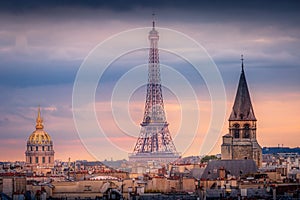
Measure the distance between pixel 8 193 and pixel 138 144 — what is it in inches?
3485

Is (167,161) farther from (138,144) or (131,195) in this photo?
(131,195)

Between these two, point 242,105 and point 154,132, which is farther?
point 154,132

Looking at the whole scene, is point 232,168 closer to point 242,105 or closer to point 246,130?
point 246,130

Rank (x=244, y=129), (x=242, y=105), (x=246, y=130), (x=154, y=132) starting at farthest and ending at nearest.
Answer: (x=154, y=132)
(x=242, y=105)
(x=246, y=130)
(x=244, y=129)

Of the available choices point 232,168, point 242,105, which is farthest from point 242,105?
point 232,168

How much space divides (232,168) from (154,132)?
203ft

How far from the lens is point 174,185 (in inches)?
3681

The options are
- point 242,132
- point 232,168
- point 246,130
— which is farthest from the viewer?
point 246,130

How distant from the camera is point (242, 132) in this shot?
139000mm

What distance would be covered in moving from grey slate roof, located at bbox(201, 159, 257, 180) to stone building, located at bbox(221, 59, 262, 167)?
20.9 metres

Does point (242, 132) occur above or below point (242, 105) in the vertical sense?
below

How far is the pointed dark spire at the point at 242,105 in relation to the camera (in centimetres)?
14012

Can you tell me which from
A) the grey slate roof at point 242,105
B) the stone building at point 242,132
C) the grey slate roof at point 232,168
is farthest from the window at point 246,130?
the grey slate roof at point 232,168

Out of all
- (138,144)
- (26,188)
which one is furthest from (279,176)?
(138,144)
